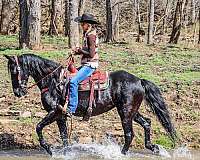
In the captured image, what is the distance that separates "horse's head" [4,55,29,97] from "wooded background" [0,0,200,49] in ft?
37.2

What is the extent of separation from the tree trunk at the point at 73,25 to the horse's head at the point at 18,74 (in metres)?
11.2

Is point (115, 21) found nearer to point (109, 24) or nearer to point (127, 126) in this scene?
point (109, 24)

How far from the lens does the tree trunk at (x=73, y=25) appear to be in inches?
825

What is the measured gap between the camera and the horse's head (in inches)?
387

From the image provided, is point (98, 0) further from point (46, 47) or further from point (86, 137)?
point (86, 137)

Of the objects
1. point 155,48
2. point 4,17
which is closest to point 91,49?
point 155,48

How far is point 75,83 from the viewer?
32.2 feet

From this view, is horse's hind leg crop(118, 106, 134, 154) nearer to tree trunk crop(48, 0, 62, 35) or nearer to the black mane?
the black mane

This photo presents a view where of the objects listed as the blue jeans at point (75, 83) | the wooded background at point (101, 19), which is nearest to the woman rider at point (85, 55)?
the blue jeans at point (75, 83)

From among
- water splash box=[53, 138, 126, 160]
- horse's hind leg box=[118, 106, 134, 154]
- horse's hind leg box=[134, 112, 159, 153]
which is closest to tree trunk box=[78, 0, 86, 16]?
water splash box=[53, 138, 126, 160]

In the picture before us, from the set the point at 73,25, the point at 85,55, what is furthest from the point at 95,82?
the point at 73,25

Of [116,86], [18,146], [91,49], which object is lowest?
[18,146]

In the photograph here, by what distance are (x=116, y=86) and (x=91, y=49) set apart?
1.00 metres

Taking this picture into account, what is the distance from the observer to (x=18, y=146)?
11.0 meters
